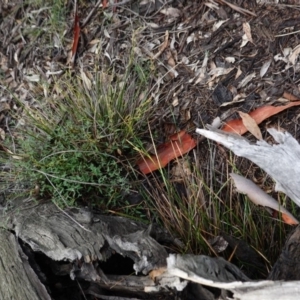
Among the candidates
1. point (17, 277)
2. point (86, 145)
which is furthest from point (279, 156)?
point (17, 277)

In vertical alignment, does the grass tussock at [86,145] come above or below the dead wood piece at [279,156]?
below

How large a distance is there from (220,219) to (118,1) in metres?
1.63

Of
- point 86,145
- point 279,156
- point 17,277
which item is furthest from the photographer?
point 86,145

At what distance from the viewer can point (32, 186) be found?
302 cm

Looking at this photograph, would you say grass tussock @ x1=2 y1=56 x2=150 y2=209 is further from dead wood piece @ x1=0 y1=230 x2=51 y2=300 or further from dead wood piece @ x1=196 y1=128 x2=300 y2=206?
dead wood piece @ x1=196 y1=128 x2=300 y2=206

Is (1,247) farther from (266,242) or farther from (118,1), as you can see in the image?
(118,1)

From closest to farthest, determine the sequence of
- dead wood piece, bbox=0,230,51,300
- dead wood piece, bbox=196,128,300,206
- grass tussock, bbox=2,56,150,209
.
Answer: dead wood piece, bbox=196,128,300,206 → dead wood piece, bbox=0,230,51,300 → grass tussock, bbox=2,56,150,209

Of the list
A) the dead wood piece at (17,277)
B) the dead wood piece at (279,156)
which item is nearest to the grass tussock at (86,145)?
the dead wood piece at (17,277)

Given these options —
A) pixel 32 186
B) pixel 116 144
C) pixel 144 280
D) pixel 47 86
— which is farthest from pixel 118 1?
pixel 144 280

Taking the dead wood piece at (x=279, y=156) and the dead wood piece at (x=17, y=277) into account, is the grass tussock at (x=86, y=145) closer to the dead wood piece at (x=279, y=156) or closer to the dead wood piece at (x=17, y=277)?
the dead wood piece at (x=17, y=277)

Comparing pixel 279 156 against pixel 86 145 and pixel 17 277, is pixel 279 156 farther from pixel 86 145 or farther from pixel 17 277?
pixel 17 277

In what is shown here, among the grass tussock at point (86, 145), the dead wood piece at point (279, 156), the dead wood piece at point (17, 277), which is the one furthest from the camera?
the grass tussock at point (86, 145)

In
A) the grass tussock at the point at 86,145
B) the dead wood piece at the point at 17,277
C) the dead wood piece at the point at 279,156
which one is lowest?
the dead wood piece at the point at 17,277

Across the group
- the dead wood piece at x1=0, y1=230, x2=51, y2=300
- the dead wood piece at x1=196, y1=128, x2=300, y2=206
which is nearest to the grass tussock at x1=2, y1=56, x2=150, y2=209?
the dead wood piece at x1=0, y1=230, x2=51, y2=300
